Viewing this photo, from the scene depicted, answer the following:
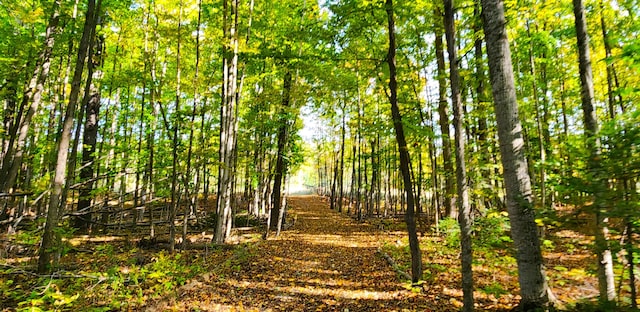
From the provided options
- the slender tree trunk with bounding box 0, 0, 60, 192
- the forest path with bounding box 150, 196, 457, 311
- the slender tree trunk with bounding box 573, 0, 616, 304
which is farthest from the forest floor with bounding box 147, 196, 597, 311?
the slender tree trunk with bounding box 0, 0, 60, 192

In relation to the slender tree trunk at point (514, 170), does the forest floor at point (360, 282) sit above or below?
below

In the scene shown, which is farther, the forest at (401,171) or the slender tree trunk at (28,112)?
the slender tree trunk at (28,112)

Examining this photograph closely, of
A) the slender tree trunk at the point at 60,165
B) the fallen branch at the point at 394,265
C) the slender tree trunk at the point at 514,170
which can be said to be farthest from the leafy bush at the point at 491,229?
the slender tree trunk at the point at 60,165

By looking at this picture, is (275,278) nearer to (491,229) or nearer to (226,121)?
(491,229)

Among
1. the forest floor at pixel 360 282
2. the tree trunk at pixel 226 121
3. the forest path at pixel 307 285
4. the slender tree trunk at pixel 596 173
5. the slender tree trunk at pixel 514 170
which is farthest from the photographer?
the tree trunk at pixel 226 121

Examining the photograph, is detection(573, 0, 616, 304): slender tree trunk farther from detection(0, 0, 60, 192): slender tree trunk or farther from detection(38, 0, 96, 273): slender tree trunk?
detection(0, 0, 60, 192): slender tree trunk

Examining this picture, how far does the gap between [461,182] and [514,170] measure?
1196 mm

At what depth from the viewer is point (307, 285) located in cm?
757

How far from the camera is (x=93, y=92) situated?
44.6 ft

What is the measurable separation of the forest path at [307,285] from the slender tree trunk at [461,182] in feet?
4.35

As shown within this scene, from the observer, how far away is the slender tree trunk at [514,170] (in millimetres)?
3520

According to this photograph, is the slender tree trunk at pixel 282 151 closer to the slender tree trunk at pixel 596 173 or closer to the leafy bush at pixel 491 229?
the leafy bush at pixel 491 229

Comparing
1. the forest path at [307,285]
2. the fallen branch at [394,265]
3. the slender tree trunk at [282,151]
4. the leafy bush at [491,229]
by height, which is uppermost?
the slender tree trunk at [282,151]

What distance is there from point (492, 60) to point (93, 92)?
1579 centimetres
